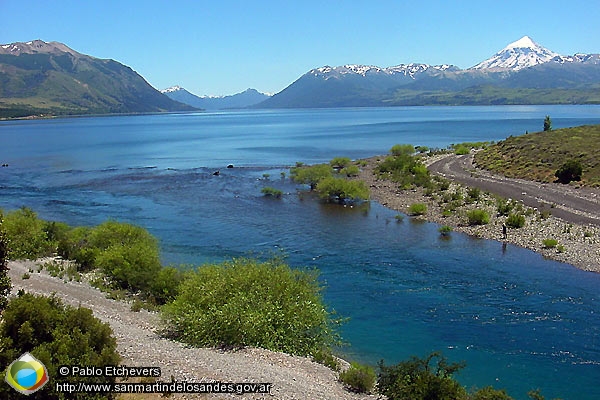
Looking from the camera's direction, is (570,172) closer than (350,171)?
Yes

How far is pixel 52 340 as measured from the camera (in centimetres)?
1605

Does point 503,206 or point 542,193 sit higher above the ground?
point 542,193

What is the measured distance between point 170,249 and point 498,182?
4990 cm

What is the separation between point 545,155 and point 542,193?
22.8 m

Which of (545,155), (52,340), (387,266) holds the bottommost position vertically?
(387,266)

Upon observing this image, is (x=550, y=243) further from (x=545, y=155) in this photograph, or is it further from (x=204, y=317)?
(x=545, y=155)

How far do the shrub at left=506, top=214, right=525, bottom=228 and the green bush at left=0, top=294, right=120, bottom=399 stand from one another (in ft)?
142

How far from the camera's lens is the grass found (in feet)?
246

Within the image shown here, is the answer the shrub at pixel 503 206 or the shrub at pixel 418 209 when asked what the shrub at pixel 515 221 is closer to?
the shrub at pixel 503 206

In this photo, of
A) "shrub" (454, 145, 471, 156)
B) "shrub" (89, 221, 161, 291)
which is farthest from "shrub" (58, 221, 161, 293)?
"shrub" (454, 145, 471, 156)

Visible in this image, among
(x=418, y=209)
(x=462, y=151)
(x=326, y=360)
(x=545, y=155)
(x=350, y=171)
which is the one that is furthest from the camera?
(x=462, y=151)

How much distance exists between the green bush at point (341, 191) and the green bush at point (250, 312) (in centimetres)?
4041

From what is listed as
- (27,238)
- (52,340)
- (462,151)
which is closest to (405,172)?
(462,151)

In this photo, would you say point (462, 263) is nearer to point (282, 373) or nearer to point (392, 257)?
point (392, 257)
